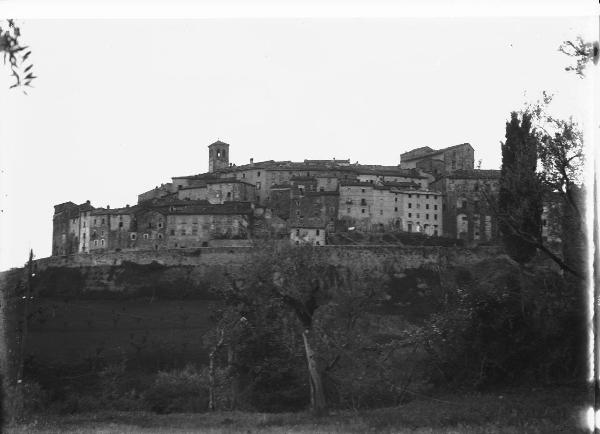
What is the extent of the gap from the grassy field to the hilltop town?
56999 millimetres

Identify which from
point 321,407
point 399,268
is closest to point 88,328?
point 399,268

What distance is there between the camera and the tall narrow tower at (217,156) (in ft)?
350

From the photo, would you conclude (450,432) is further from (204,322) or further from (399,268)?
(399,268)

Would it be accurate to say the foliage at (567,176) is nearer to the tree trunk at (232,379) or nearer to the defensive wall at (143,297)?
the tree trunk at (232,379)

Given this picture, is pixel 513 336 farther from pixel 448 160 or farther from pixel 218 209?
pixel 448 160

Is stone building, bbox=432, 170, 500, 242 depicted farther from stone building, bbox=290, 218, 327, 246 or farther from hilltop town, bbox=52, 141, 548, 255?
stone building, bbox=290, 218, 327, 246

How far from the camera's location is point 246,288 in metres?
23.7

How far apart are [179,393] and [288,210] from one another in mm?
57255

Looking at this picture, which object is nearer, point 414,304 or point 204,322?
point 204,322

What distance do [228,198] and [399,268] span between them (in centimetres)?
2709

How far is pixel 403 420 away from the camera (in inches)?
681

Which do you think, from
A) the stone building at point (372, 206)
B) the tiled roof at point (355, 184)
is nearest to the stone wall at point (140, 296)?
the stone building at point (372, 206)

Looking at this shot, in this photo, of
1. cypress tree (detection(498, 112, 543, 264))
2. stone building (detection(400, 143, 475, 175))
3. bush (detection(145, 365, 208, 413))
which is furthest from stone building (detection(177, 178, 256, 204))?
cypress tree (detection(498, 112, 543, 264))

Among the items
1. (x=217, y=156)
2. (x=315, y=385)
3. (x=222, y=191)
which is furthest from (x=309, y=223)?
(x=315, y=385)
